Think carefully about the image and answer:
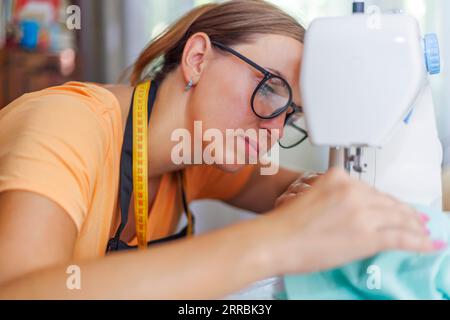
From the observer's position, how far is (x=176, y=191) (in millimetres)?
1466

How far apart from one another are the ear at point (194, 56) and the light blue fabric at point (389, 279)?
54 centimetres

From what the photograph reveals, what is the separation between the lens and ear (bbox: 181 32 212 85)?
1173mm

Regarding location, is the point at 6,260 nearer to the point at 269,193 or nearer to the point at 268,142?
the point at 268,142

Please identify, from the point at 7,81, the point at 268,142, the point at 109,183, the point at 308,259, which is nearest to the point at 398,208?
the point at 308,259

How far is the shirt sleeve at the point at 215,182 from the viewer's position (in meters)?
1.51

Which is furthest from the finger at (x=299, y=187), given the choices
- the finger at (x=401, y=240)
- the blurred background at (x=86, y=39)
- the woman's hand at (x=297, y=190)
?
the blurred background at (x=86, y=39)

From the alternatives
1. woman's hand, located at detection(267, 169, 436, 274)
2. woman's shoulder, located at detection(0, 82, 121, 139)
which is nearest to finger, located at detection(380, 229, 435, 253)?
woman's hand, located at detection(267, 169, 436, 274)

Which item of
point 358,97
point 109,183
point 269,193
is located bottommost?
point 269,193

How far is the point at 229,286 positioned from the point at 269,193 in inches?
34.8

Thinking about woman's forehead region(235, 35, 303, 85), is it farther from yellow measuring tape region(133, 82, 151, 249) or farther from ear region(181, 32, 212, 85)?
yellow measuring tape region(133, 82, 151, 249)

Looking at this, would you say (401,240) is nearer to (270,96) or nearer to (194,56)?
(270,96)

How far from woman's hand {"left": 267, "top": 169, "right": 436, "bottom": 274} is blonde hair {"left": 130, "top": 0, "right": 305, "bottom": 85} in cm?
53

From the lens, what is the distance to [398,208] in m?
0.71
